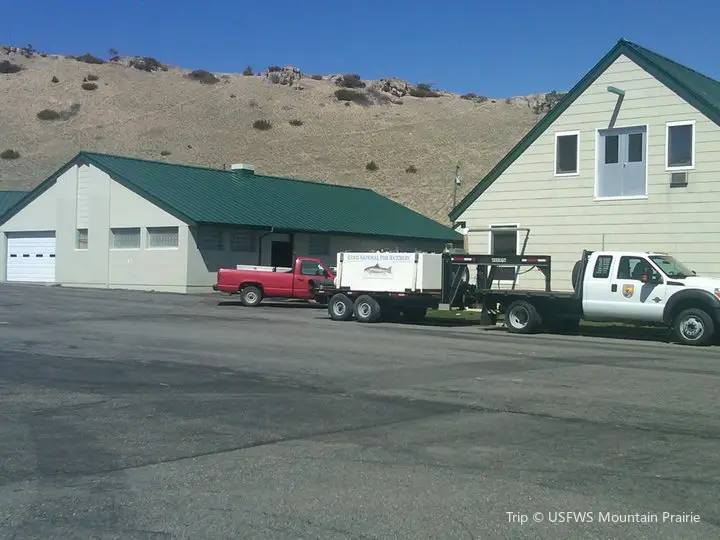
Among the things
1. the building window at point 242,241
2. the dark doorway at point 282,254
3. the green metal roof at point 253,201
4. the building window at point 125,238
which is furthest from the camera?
the dark doorway at point 282,254

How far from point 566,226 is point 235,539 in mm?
21926

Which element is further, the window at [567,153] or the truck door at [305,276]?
the truck door at [305,276]

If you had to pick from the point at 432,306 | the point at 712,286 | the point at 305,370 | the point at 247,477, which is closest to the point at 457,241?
the point at 432,306

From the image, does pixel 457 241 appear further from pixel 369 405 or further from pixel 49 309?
pixel 369 405

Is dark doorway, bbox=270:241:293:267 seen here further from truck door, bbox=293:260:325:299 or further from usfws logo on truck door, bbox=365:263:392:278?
usfws logo on truck door, bbox=365:263:392:278

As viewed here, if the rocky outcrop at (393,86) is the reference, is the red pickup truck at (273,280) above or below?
below

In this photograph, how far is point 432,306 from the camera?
2367 cm

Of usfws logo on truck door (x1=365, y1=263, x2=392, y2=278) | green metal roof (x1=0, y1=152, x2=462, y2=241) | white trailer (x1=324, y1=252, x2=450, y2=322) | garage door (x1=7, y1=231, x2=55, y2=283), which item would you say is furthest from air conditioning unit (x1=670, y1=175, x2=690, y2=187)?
garage door (x1=7, y1=231, x2=55, y2=283)

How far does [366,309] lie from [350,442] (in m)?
16.0

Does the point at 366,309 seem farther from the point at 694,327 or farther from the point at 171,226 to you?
the point at 171,226

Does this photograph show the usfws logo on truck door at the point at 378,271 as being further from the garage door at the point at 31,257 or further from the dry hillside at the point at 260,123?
the dry hillside at the point at 260,123

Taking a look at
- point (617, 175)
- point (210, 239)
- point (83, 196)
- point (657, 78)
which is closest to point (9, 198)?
point (83, 196)

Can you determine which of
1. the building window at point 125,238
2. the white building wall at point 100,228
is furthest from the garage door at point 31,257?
the building window at point 125,238

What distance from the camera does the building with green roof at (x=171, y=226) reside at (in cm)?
3731
